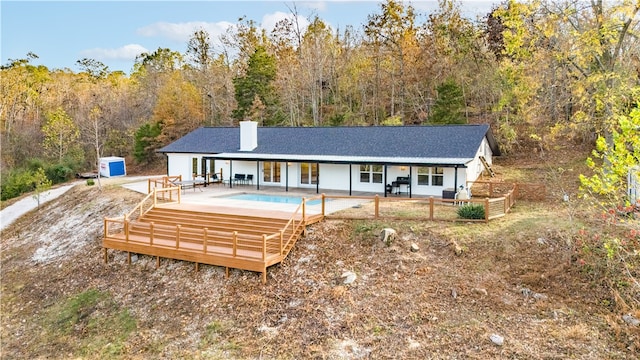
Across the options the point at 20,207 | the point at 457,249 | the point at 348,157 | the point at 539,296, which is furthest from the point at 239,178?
the point at 539,296

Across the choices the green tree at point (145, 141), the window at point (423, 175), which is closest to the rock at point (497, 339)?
the window at point (423, 175)

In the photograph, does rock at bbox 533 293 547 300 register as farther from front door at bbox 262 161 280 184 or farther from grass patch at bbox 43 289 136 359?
front door at bbox 262 161 280 184

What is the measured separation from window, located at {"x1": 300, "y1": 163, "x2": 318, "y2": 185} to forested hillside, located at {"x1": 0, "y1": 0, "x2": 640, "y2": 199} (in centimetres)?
979

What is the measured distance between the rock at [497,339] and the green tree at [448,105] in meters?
20.1

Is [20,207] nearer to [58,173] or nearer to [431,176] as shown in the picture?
[58,173]

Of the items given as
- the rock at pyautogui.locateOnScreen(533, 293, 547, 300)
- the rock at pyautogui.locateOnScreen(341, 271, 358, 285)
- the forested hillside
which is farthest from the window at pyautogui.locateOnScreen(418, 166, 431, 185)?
the rock at pyautogui.locateOnScreen(533, 293, 547, 300)

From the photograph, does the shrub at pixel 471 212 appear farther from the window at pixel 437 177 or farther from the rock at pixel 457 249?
the window at pixel 437 177

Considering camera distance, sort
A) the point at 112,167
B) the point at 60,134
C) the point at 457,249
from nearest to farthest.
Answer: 1. the point at 457,249
2. the point at 112,167
3. the point at 60,134

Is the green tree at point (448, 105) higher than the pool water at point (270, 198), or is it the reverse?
the green tree at point (448, 105)

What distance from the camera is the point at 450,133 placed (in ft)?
65.3

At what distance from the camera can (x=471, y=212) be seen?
42.0ft

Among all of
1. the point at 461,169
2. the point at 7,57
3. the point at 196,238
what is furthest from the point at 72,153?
the point at 461,169

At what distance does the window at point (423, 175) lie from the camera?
1803cm

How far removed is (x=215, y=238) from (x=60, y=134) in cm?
2895
